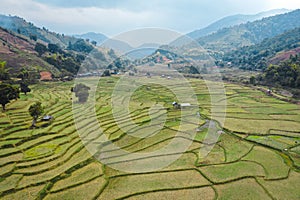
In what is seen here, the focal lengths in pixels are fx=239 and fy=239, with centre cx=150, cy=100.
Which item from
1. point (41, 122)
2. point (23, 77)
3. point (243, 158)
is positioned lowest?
point (243, 158)

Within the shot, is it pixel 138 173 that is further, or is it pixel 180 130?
pixel 180 130

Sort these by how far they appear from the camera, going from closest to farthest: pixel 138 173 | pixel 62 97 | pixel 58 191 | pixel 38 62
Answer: pixel 58 191 → pixel 138 173 → pixel 62 97 → pixel 38 62

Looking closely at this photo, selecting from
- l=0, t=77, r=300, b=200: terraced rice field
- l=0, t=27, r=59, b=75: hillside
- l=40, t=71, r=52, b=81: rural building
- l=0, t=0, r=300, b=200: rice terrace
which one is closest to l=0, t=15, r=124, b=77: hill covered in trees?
l=0, t=27, r=59, b=75: hillside

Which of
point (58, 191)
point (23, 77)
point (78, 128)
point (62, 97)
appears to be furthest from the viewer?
point (23, 77)

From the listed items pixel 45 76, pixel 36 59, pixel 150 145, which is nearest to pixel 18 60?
pixel 36 59

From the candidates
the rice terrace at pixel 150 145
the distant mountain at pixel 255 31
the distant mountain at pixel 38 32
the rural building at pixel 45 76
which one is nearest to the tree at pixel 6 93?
Answer: the rice terrace at pixel 150 145

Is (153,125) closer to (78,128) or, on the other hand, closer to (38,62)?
(78,128)

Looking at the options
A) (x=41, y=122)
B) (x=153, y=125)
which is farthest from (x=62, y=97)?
(x=153, y=125)

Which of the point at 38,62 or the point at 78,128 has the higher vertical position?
the point at 38,62
